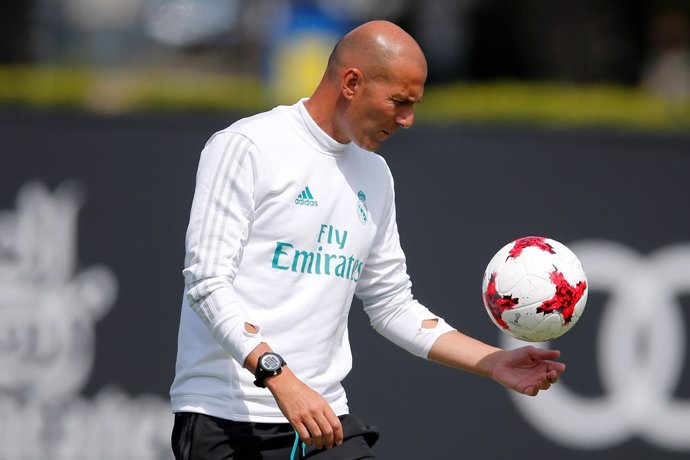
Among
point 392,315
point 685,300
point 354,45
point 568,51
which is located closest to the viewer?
point 354,45

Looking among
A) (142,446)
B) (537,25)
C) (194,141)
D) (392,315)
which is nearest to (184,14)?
(537,25)

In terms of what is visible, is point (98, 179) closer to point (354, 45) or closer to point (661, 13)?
point (354, 45)

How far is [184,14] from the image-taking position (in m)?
14.4

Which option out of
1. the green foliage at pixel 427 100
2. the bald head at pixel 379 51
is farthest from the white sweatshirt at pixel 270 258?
the green foliage at pixel 427 100

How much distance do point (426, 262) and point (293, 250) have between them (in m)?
3.82

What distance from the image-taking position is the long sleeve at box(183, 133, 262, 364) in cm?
427

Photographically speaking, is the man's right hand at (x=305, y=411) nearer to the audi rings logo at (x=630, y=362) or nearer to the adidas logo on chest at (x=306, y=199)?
the adidas logo on chest at (x=306, y=199)

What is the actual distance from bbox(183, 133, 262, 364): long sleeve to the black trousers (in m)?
0.44

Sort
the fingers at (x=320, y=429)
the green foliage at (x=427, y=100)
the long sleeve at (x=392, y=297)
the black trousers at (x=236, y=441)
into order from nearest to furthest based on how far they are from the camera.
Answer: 1. the fingers at (x=320, y=429)
2. the black trousers at (x=236, y=441)
3. the long sleeve at (x=392, y=297)
4. the green foliage at (x=427, y=100)

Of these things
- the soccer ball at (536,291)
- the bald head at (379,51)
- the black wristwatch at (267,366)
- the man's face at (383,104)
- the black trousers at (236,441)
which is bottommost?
the black trousers at (236,441)

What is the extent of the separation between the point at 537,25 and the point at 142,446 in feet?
31.2

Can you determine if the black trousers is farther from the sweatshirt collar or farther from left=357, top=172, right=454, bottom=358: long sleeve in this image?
the sweatshirt collar

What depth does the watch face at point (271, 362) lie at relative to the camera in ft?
13.7

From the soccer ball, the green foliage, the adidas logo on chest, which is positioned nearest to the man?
the adidas logo on chest
